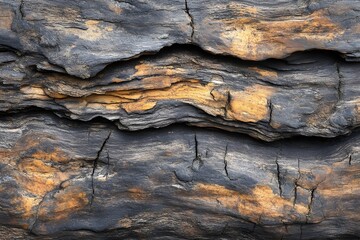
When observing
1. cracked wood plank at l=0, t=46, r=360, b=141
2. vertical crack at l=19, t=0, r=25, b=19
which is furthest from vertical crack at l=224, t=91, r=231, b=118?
vertical crack at l=19, t=0, r=25, b=19

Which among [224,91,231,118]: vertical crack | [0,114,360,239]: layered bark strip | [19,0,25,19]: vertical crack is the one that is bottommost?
[0,114,360,239]: layered bark strip

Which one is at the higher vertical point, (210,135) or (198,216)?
(210,135)

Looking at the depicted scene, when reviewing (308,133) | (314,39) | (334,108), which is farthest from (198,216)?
(314,39)

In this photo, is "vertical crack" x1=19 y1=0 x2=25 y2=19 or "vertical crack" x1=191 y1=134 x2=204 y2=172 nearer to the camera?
"vertical crack" x1=19 y1=0 x2=25 y2=19

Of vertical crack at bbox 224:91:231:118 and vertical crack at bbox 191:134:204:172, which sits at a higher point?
vertical crack at bbox 224:91:231:118

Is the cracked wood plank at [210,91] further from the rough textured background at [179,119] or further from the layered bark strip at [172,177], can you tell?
the layered bark strip at [172,177]

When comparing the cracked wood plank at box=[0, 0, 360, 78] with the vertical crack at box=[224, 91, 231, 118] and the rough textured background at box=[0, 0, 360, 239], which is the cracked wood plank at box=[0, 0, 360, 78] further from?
the vertical crack at box=[224, 91, 231, 118]

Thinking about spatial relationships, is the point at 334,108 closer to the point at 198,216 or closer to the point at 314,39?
the point at 314,39

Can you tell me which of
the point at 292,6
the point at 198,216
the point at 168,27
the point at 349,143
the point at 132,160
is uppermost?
the point at 292,6

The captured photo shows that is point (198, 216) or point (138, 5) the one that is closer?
point (138, 5)
